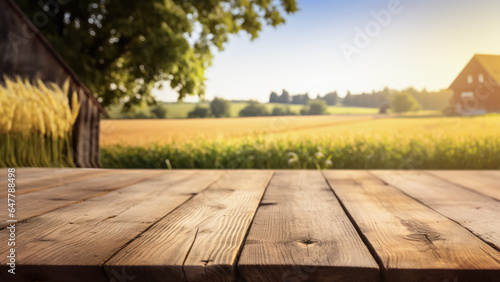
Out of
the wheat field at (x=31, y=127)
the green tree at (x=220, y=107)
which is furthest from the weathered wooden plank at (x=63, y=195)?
the green tree at (x=220, y=107)

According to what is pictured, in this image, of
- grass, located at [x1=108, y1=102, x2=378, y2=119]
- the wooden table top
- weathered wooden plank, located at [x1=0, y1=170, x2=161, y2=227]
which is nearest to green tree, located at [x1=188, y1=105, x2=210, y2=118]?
grass, located at [x1=108, y1=102, x2=378, y2=119]

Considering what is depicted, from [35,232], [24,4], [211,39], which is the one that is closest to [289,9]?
[211,39]

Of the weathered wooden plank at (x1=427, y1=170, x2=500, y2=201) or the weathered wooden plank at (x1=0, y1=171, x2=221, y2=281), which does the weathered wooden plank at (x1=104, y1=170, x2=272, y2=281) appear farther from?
the weathered wooden plank at (x1=427, y1=170, x2=500, y2=201)

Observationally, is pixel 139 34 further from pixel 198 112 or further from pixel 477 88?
pixel 477 88

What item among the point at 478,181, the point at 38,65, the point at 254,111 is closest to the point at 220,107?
the point at 254,111

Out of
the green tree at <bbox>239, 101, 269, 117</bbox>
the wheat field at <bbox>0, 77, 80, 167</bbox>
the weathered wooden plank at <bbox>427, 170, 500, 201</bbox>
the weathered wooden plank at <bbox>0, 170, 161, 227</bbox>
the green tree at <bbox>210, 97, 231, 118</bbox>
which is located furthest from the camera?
the green tree at <bbox>210, 97, 231, 118</bbox>

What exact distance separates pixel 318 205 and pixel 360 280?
598 mm

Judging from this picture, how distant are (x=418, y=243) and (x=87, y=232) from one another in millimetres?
878

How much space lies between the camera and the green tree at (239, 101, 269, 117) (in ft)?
35.6

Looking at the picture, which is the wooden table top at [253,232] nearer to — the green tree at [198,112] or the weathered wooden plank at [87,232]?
the weathered wooden plank at [87,232]

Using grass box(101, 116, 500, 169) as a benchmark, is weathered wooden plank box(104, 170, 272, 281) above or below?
above

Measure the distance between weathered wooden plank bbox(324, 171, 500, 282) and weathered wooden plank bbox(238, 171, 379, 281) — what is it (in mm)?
49

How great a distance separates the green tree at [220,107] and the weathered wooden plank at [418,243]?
1080 cm

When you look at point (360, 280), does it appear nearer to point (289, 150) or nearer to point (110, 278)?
point (110, 278)
